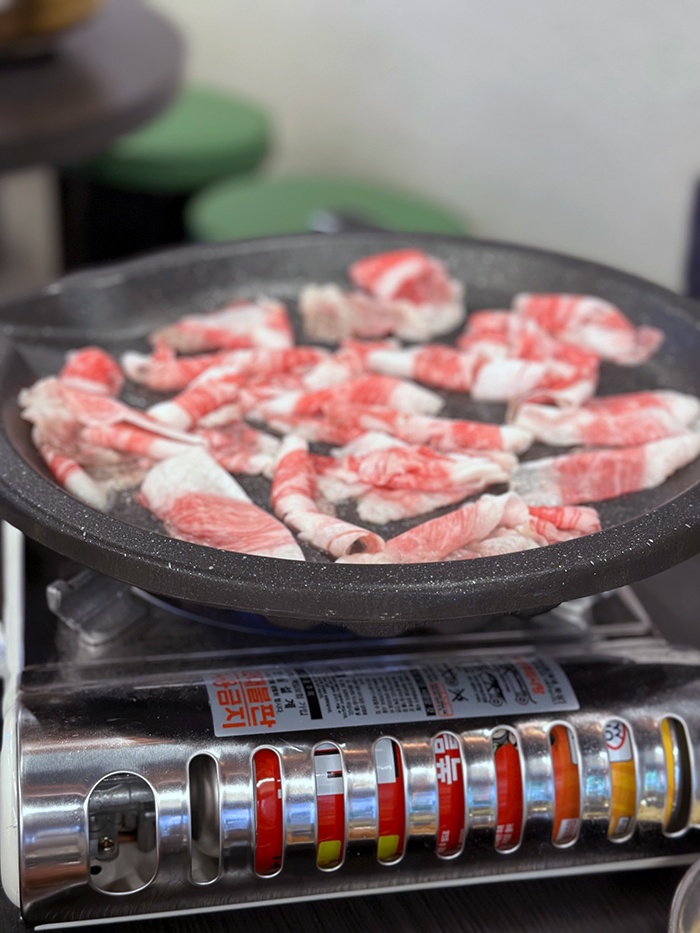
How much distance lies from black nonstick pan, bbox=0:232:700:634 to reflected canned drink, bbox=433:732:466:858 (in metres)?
0.20

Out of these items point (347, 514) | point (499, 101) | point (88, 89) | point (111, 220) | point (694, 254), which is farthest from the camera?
point (111, 220)

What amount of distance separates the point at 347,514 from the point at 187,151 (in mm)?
2453

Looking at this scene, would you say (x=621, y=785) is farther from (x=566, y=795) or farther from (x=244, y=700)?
(x=244, y=700)

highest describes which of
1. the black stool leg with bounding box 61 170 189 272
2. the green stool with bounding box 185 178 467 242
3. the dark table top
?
the dark table top

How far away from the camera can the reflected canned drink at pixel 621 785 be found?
1.22 m

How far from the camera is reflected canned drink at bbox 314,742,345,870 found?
3.84 feet

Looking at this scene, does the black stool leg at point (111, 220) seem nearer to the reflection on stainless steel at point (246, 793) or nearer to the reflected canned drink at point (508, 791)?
the reflection on stainless steel at point (246, 793)

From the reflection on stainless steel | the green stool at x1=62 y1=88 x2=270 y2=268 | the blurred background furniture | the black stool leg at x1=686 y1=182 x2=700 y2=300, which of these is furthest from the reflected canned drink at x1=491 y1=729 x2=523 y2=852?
the green stool at x1=62 y1=88 x2=270 y2=268

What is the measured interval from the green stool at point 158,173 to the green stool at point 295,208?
0.14 metres

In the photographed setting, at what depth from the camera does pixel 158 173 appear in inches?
139

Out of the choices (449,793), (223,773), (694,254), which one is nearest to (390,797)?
(449,793)

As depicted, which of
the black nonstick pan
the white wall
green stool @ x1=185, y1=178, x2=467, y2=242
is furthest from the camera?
green stool @ x1=185, y1=178, x2=467, y2=242

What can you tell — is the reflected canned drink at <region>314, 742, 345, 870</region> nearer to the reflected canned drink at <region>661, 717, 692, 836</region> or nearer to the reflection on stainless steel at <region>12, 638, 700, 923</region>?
the reflection on stainless steel at <region>12, 638, 700, 923</region>

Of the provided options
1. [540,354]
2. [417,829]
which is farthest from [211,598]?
[540,354]
